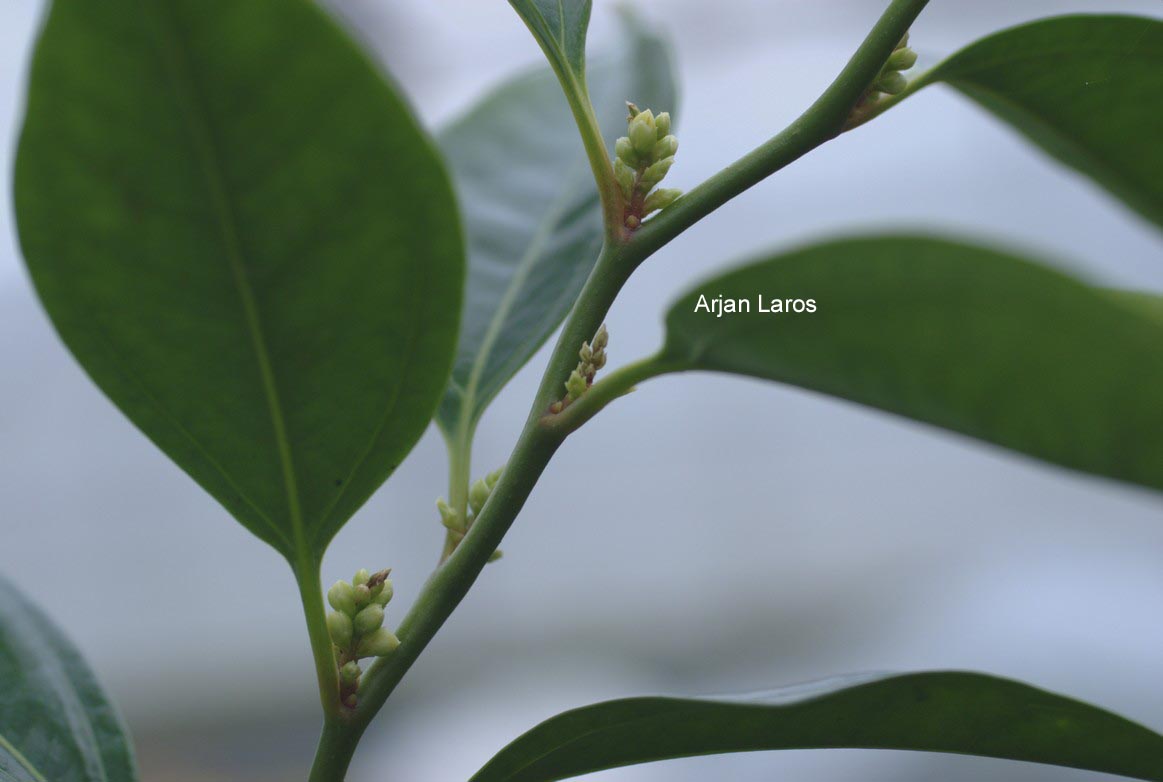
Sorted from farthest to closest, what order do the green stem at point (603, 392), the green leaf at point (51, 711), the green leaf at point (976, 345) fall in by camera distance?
the green leaf at point (51, 711), the green stem at point (603, 392), the green leaf at point (976, 345)

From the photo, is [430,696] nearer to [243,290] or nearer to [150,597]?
[150,597]

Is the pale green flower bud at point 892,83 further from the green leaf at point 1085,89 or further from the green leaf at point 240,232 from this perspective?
the green leaf at point 240,232

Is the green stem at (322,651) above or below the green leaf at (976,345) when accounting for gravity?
below

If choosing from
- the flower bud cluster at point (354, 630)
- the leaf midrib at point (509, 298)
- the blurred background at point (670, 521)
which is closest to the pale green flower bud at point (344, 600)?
the flower bud cluster at point (354, 630)

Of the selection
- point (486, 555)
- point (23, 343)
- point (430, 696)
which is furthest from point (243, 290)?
point (23, 343)

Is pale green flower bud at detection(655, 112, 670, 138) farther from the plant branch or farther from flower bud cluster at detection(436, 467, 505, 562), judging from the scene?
flower bud cluster at detection(436, 467, 505, 562)

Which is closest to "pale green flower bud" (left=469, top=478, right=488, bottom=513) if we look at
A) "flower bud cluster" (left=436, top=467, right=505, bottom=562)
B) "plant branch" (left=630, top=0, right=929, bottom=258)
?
"flower bud cluster" (left=436, top=467, right=505, bottom=562)

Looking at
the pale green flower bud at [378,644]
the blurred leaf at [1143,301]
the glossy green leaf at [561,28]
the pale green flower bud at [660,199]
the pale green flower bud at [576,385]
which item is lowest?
the pale green flower bud at [378,644]
